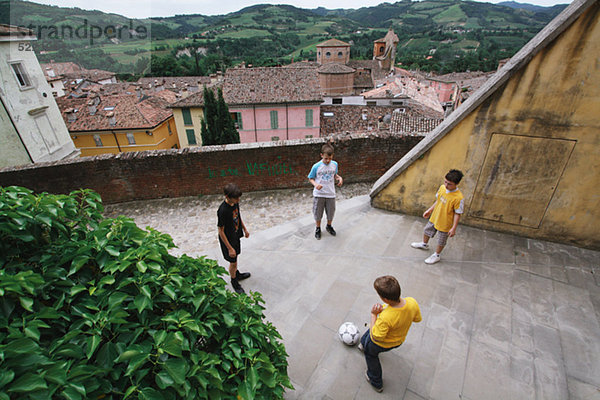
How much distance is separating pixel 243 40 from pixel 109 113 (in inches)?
5074

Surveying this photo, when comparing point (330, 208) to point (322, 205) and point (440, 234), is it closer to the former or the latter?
point (322, 205)

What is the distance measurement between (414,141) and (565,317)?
6595 millimetres

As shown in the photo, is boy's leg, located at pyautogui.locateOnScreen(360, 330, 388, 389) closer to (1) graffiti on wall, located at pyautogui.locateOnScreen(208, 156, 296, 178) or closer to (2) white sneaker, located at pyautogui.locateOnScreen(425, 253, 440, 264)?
(2) white sneaker, located at pyautogui.locateOnScreen(425, 253, 440, 264)

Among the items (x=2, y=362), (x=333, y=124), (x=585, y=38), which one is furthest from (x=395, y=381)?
(x=333, y=124)

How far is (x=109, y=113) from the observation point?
89.4ft

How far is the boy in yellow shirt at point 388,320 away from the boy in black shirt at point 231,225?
2.25 meters

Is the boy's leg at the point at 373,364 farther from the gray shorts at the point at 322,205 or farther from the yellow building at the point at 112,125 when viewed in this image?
the yellow building at the point at 112,125

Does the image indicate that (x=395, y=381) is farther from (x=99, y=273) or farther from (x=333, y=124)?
(x=333, y=124)

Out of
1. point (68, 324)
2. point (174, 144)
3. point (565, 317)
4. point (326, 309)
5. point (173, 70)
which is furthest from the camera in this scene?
point (173, 70)

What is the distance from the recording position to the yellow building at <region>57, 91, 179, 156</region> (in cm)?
2647

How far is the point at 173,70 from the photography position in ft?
246

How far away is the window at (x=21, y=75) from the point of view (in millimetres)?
14935

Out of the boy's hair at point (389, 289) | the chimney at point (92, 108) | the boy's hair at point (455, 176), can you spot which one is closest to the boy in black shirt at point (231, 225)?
the boy's hair at point (389, 289)

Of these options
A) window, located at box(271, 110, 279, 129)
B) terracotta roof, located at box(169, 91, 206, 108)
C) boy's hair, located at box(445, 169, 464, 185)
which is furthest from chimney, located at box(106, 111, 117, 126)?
boy's hair, located at box(445, 169, 464, 185)
